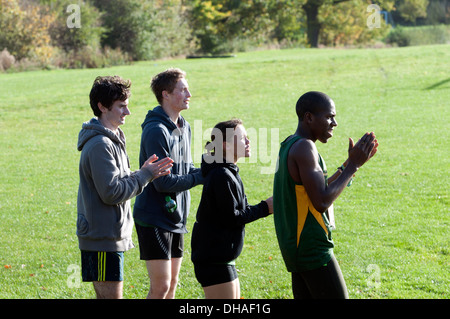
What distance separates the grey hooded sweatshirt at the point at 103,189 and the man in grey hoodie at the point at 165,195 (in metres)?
0.56

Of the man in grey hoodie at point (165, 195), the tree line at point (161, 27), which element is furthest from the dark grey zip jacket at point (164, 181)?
the tree line at point (161, 27)

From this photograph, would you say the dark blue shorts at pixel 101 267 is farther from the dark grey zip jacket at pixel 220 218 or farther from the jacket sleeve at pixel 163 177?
the jacket sleeve at pixel 163 177

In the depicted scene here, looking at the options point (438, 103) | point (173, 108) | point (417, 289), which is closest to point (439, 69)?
point (438, 103)

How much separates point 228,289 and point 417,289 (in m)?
3.12

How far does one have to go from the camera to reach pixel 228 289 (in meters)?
4.22

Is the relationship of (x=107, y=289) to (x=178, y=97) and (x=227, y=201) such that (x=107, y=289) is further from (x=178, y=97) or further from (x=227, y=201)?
(x=178, y=97)

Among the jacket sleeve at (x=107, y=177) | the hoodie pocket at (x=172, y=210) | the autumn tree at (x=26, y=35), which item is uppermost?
the autumn tree at (x=26, y=35)

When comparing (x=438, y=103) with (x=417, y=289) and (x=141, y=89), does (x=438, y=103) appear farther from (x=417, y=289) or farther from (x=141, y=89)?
(x=417, y=289)

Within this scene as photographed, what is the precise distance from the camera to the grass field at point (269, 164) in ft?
23.5

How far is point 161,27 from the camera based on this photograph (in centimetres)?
4950

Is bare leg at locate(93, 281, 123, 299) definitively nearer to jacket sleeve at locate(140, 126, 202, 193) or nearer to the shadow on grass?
jacket sleeve at locate(140, 126, 202, 193)

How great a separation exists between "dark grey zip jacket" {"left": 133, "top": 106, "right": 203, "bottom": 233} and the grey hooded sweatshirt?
22.3 inches

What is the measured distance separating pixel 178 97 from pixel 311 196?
179 centimetres
